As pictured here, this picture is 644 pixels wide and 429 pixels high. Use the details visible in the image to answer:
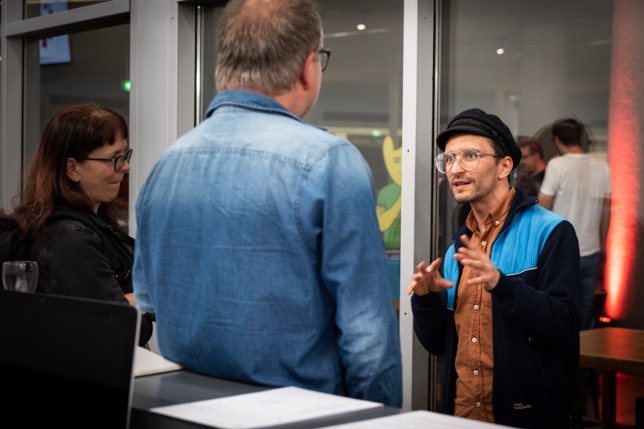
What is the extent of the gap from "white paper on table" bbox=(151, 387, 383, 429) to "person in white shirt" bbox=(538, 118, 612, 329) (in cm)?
235

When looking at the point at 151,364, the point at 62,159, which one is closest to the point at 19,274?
the point at 62,159

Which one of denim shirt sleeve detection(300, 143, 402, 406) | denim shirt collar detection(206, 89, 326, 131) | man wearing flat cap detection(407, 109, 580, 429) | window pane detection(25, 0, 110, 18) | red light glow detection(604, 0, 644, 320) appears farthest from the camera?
window pane detection(25, 0, 110, 18)

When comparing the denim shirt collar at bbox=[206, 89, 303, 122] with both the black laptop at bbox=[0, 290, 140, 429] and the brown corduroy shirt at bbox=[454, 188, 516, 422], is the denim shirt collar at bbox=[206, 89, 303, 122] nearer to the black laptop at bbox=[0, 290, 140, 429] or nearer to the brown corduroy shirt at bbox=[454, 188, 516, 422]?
the black laptop at bbox=[0, 290, 140, 429]

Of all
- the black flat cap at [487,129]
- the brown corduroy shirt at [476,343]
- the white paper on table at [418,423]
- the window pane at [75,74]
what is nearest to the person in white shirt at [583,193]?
the black flat cap at [487,129]

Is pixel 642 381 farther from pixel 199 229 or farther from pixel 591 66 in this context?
pixel 199 229

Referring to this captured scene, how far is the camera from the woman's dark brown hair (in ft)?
8.95

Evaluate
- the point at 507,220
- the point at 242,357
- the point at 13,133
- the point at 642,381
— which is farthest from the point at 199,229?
the point at 13,133

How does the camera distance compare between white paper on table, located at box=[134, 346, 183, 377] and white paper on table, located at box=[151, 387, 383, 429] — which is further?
white paper on table, located at box=[134, 346, 183, 377]

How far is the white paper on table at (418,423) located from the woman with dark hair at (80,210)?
4.70ft

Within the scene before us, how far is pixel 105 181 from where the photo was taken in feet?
9.38

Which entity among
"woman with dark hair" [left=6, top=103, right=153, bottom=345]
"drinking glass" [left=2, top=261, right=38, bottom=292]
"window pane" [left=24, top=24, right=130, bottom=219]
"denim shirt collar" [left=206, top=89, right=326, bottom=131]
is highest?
"window pane" [left=24, top=24, right=130, bottom=219]

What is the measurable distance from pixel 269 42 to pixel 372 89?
7.89 feet

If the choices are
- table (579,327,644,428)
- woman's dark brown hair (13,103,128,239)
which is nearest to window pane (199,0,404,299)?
table (579,327,644,428)

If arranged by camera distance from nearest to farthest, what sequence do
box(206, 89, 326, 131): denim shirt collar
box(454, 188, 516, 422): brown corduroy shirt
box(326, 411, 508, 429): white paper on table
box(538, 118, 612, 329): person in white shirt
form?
box(326, 411, 508, 429): white paper on table < box(206, 89, 326, 131): denim shirt collar < box(454, 188, 516, 422): brown corduroy shirt < box(538, 118, 612, 329): person in white shirt
